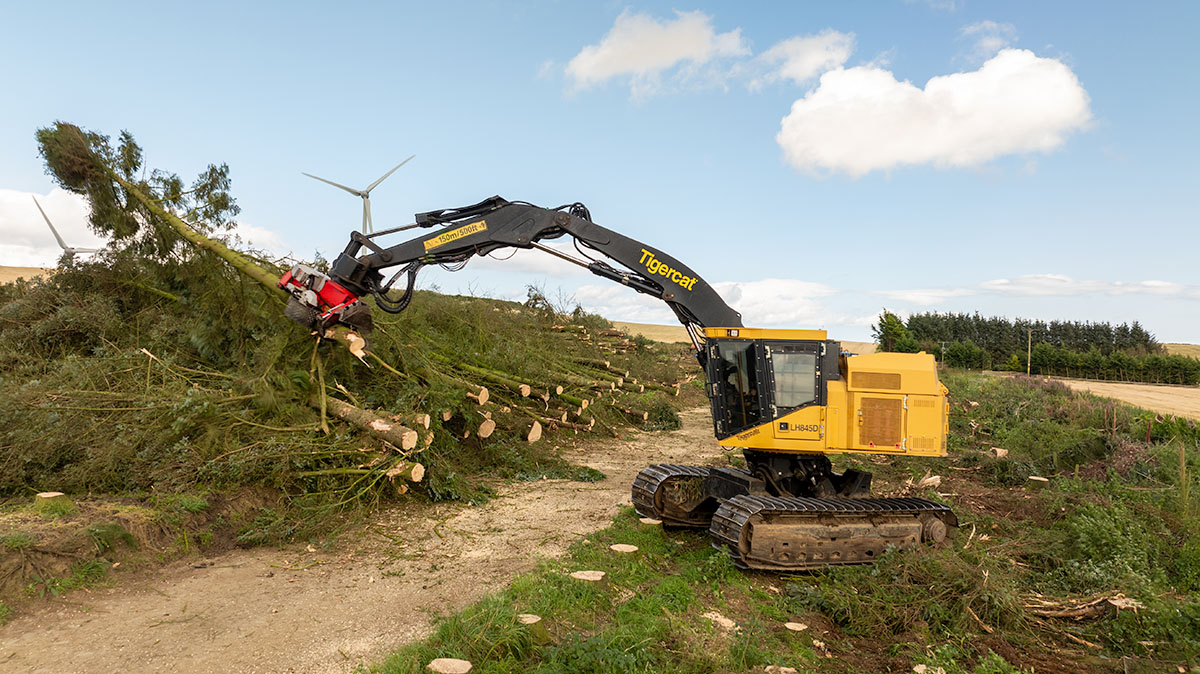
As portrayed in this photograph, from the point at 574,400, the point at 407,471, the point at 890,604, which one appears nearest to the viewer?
the point at 890,604

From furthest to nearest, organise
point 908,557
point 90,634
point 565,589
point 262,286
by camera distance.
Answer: point 262,286 → point 908,557 → point 565,589 → point 90,634

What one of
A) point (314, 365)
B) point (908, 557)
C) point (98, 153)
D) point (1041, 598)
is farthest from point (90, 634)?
point (98, 153)

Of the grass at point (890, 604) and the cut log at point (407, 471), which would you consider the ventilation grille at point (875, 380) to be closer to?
the grass at point (890, 604)

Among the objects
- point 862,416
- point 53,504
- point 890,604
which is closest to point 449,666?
point 890,604

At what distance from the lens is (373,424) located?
8.65m

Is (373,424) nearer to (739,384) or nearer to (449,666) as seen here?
(739,384)

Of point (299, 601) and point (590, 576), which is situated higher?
point (590, 576)

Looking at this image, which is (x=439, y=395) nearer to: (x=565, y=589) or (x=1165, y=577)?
(x=565, y=589)

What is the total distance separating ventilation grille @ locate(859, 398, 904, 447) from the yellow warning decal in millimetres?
4615

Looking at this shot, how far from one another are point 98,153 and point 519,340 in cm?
823

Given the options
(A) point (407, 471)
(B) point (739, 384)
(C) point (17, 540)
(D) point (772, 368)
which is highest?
(D) point (772, 368)

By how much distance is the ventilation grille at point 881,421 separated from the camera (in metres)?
7.04

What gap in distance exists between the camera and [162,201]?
38.4ft

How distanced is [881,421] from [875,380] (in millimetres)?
431
